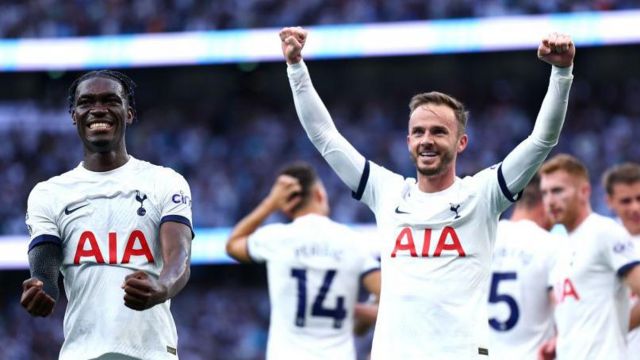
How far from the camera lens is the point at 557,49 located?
4.81m

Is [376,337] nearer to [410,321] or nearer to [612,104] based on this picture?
[410,321]

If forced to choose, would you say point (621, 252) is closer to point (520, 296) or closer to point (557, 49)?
point (520, 296)

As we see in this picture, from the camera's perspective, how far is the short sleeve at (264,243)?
8062 millimetres

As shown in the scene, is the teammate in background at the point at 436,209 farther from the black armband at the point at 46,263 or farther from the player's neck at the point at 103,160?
the black armband at the point at 46,263

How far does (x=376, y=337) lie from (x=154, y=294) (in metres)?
1.30

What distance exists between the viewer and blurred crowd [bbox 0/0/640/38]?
67.9ft

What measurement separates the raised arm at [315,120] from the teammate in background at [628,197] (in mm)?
3028

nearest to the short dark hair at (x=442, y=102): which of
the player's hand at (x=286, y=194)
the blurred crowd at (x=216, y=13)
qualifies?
the player's hand at (x=286, y=194)

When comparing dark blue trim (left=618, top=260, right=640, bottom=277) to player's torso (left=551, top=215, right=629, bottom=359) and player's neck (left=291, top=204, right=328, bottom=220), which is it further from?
player's neck (left=291, top=204, right=328, bottom=220)

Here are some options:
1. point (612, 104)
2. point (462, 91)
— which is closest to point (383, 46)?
point (462, 91)

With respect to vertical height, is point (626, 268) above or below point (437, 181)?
below

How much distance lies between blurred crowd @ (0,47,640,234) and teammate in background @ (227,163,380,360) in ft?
38.5

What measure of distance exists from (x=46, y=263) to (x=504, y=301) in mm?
3562

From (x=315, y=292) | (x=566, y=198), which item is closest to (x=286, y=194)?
(x=315, y=292)
